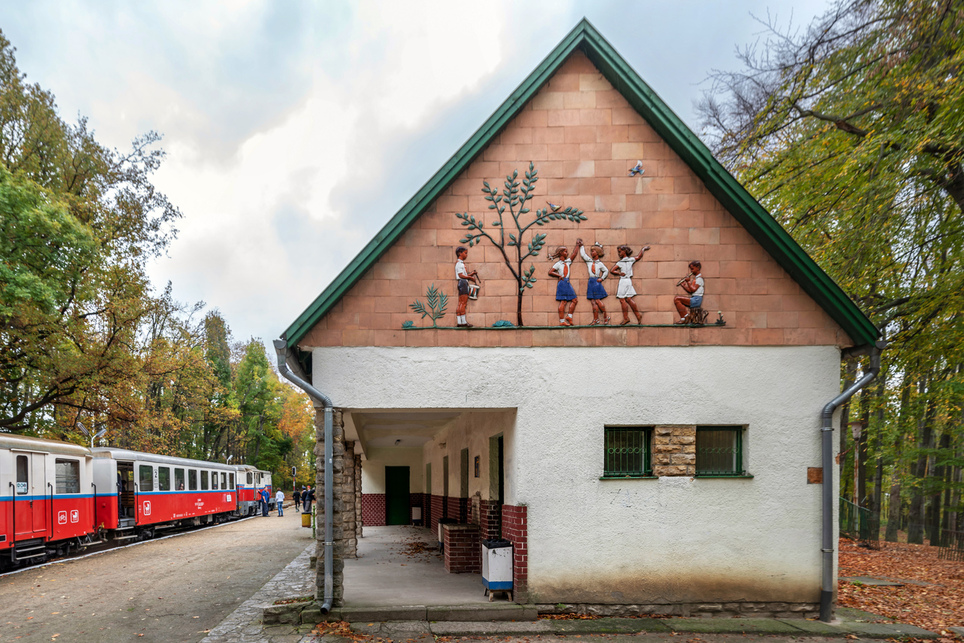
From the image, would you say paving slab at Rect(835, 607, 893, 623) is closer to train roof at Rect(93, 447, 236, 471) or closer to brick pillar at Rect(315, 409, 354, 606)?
brick pillar at Rect(315, 409, 354, 606)

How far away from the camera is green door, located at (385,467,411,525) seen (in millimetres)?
24330

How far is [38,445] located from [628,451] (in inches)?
545

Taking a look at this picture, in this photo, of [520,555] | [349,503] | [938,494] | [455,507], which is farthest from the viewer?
[938,494]

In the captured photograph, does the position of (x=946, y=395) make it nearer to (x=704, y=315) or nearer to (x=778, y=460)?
(x=778, y=460)

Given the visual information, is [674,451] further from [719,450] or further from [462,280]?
[462,280]

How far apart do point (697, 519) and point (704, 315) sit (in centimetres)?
277

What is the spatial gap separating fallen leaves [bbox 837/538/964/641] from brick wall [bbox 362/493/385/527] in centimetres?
1526

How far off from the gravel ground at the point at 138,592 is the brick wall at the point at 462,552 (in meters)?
3.49

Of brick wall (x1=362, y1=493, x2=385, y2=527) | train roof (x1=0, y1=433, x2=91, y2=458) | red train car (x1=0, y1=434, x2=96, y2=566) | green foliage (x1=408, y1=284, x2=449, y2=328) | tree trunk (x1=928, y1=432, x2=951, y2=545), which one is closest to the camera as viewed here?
green foliage (x1=408, y1=284, x2=449, y2=328)

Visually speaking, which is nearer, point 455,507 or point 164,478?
point 455,507

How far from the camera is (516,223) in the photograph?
883cm

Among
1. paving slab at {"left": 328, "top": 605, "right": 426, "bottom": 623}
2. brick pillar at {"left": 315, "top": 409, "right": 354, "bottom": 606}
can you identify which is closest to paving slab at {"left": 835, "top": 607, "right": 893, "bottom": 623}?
paving slab at {"left": 328, "top": 605, "right": 426, "bottom": 623}

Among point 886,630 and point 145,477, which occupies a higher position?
point 886,630

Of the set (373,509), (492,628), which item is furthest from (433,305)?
(373,509)
